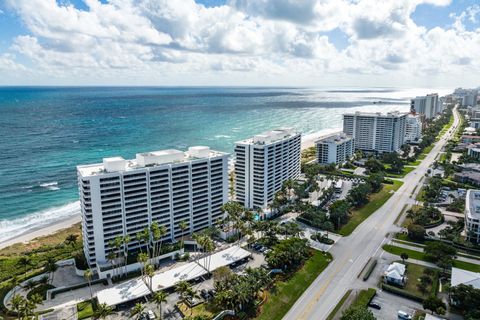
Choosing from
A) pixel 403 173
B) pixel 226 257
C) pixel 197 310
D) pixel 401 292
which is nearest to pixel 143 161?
pixel 226 257

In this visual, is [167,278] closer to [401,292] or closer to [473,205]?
[401,292]

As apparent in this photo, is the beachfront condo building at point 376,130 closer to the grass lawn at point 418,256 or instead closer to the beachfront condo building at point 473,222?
the beachfront condo building at point 473,222

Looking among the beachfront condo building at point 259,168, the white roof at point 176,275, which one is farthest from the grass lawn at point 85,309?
the beachfront condo building at point 259,168

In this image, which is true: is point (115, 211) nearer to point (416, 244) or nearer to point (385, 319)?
point (385, 319)

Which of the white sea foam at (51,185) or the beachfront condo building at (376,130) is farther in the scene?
the beachfront condo building at (376,130)

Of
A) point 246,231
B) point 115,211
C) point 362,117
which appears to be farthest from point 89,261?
point 362,117

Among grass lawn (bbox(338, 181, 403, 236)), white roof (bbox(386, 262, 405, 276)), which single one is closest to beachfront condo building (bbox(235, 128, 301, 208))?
grass lawn (bbox(338, 181, 403, 236))
